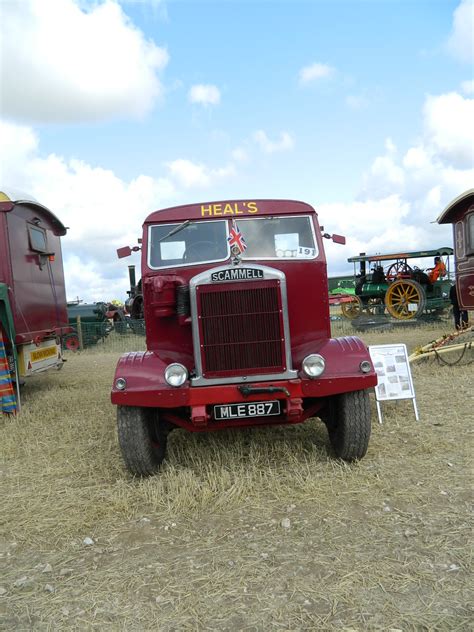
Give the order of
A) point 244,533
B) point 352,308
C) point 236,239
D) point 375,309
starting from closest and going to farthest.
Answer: point 244,533, point 236,239, point 375,309, point 352,308

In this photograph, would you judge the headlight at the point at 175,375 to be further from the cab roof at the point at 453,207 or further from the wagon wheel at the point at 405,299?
the wagon wheel at the point at 405,299

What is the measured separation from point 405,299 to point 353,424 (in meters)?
14.1

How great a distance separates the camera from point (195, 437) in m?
5.08

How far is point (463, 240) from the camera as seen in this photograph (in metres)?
9.77

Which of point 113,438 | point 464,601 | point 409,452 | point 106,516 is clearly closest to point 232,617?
point 464,601

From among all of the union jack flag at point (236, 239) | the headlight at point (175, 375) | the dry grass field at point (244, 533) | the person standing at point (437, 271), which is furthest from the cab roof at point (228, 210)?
the person standing at point (437, 271)

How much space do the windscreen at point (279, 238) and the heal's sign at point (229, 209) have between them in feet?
0.30

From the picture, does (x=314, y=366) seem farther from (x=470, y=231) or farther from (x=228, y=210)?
(x=470, y=231)

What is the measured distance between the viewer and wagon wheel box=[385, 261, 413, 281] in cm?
1792

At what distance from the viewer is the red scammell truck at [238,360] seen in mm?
3787

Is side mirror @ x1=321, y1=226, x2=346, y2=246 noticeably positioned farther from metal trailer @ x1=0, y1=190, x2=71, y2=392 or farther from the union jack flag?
metal trailer @ x1=0, y1=190, x2=71, y2=392

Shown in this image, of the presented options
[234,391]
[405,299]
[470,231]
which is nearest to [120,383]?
[234,391]

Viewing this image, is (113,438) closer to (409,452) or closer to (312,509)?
(312,509)

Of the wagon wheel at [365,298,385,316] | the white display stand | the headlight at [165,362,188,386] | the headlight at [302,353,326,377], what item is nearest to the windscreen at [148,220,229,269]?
the headlight at [165,362,188,386]
